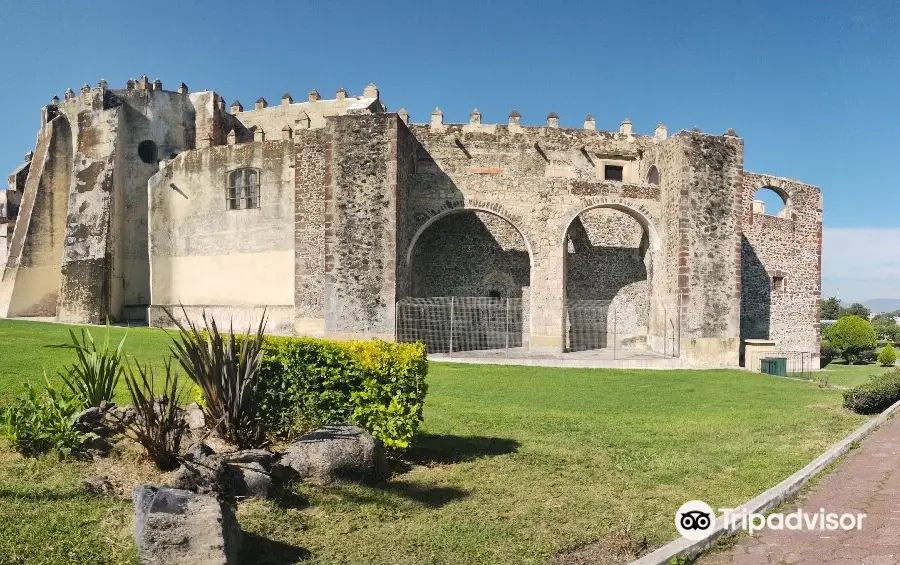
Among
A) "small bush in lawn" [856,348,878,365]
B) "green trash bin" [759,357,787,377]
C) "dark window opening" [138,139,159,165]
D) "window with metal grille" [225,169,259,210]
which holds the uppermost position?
"dark window opening" [138,139,159,165]

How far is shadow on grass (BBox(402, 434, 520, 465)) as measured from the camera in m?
6.88

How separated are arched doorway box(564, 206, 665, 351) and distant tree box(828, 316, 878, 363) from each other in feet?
41.5

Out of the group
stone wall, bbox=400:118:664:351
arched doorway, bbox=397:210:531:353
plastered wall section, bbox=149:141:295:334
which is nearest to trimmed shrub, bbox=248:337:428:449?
stone wall, bbox=400:118:664:351

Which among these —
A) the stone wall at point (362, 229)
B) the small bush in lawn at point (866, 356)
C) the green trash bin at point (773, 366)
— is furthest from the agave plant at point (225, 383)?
the small bush in lawn at point (866, 356)

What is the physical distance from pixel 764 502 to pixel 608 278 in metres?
19.0

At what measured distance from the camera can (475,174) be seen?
2072cm

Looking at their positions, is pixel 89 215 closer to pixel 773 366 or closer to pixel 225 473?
pixel 225 473

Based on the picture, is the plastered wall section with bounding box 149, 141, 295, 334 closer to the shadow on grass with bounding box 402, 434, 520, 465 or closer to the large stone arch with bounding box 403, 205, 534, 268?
the large stone arch with bounding box 403, 205, 534, 268

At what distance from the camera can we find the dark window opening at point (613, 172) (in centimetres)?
2281

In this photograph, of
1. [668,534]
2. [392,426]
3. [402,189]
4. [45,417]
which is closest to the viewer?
[668,534]

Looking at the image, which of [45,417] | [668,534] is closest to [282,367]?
[45,417]

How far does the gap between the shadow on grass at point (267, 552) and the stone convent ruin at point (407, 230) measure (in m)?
13.6

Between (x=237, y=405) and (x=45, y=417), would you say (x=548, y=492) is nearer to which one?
(x=237, y=405)

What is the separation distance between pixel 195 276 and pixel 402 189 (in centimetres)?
911
